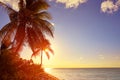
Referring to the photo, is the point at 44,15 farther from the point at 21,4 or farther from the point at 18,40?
the point at 18,40

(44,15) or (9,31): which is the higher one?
(44,15)

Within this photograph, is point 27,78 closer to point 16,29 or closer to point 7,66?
point 7,66

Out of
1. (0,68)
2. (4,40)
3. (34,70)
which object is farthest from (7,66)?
(4,40)

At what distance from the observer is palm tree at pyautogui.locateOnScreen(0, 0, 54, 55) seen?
22469 mm

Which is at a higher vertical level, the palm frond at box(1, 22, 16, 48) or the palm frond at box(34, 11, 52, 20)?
the palm frond at box(34, 11, 52, 20)

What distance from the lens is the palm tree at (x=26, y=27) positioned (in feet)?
73.7

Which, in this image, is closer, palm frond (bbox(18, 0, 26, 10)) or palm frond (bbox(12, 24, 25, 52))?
palm frond (bbox(12, 24, 25, 52))

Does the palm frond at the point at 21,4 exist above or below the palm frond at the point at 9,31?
above

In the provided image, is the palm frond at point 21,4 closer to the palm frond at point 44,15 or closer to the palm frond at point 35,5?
the palm frond at point 35,5

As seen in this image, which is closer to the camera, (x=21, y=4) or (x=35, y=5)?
(x=21, y=4)

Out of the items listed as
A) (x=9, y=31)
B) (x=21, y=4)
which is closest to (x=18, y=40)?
(x=9, y=31)

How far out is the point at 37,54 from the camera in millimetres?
24875

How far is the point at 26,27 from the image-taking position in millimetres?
23328

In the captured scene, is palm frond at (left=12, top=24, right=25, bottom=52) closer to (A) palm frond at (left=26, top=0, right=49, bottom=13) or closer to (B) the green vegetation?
(B) the green vegetation
